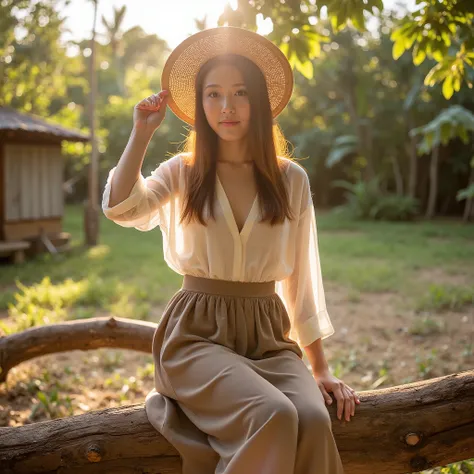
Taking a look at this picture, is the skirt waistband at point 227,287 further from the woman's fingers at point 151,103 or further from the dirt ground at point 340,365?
the dirt ground at point 340,365

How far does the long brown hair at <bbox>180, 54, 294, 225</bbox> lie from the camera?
225cm

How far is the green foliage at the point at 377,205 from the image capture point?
644 inches

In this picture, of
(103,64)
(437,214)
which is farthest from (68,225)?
(103,64)

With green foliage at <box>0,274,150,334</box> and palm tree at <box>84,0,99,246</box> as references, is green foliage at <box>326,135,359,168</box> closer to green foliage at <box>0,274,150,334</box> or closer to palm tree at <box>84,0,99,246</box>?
palm tree at <box>84,0,99,246</box>

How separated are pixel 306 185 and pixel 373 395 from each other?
879 millimetres

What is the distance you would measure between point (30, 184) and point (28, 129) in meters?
1.41

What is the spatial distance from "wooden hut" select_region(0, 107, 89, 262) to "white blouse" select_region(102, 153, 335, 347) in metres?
7.59

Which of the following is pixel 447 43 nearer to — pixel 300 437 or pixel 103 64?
pixel 300 437

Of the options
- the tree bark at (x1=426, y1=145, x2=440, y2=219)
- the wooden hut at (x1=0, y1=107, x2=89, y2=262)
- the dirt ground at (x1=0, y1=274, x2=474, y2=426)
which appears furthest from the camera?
the tree bark at (x1=426, y1=145, x2=440, y2=219)

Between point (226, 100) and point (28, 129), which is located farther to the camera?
point (28, 129)

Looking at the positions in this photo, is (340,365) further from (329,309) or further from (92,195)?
(92,195)

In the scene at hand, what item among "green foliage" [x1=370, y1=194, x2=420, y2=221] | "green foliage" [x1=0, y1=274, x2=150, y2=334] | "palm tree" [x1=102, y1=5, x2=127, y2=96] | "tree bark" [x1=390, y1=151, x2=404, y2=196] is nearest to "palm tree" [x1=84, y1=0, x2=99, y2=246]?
"green foliage" [x1=0, y1=274, x2=150, y2=334]

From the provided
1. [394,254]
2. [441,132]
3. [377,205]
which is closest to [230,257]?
Answer: [441,132]

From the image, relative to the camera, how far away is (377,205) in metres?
16.5
